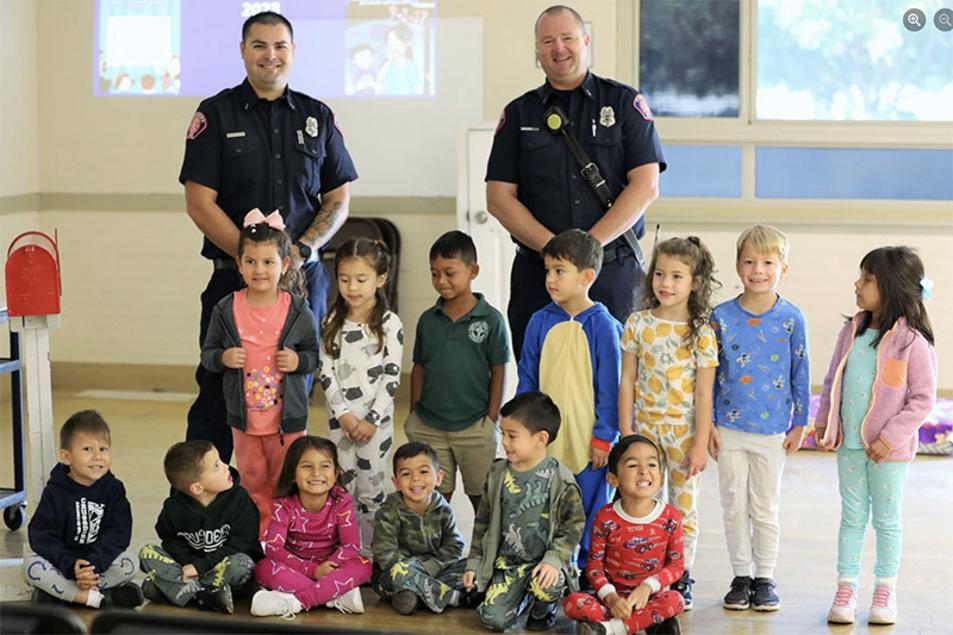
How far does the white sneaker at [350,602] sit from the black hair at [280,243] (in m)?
0.95

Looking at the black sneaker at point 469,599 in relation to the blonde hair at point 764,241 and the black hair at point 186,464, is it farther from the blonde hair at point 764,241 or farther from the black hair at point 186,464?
the blonde hair at point 764,241

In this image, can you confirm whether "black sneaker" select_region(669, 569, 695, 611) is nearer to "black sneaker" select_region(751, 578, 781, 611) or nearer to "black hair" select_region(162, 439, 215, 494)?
"black sneaker" select_region(751, 578, 781, 611)

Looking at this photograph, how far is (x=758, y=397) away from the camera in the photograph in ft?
12.2

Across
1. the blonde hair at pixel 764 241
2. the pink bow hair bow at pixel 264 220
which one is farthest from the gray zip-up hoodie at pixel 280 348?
the blonde hair at pixel 764 241

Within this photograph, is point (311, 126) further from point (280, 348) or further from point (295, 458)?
point (295, 458)

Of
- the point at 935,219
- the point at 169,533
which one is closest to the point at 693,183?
the point at 935,219

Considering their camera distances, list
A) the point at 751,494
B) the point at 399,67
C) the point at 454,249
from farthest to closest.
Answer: the point at 399,67 → the point at 454,249 → the point at 751,494

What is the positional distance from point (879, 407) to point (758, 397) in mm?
322

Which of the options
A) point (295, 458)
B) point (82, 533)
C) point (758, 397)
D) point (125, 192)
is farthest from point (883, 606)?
point (125, 192)

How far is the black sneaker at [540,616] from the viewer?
3.62 m

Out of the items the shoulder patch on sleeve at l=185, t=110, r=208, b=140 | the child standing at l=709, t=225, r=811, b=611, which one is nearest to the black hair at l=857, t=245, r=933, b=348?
the child standing at l=709, t=225, r=811, b=611

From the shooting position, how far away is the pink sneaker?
143 inches

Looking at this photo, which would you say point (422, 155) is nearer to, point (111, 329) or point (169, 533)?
point (111, 329)

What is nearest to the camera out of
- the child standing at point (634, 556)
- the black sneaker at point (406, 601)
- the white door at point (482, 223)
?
the child standing at point (634, 556)
